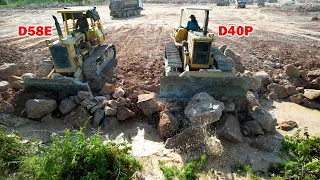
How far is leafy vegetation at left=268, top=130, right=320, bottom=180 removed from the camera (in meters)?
4.54

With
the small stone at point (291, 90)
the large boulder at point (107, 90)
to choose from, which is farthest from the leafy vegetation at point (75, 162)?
the small stone at point (291, 90)

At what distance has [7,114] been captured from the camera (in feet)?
20.3

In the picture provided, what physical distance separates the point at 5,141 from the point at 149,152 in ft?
9.42

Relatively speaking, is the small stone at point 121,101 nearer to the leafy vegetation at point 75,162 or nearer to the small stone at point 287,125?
the leafy vegetation at point 75,162

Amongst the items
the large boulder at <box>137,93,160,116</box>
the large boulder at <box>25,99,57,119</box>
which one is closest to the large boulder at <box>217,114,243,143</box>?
the large boulder at <box>137,93,160,116</box>

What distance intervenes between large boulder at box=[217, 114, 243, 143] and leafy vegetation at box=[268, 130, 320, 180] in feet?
2.90

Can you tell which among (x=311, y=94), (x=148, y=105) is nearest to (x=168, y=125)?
(x=148, y=105)

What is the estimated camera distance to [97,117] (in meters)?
6.14

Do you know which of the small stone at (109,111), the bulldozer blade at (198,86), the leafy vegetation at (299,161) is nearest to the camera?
the leafy vegetation at (299,161)

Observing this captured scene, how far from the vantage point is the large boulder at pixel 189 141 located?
5.23 m

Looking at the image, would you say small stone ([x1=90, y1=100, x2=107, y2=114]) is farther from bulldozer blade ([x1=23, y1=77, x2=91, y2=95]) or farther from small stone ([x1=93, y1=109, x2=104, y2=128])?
bulldozer blade ([x1=23, y1=77, x2=91, y2=95])

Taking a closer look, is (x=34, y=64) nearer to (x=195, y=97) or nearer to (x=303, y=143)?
(x=195, y=97)

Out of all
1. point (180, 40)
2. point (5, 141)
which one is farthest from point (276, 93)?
point (5, 141)

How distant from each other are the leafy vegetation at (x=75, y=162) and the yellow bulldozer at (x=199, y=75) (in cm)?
212
